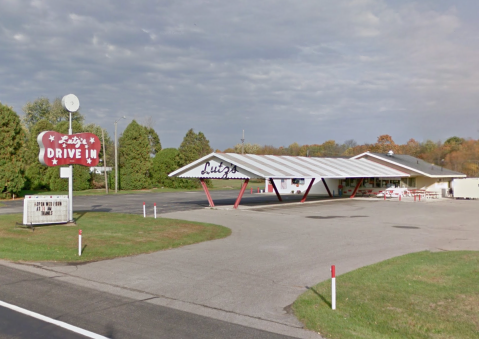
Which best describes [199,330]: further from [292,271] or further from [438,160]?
[438,160]

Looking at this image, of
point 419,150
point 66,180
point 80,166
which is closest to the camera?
point 66,180

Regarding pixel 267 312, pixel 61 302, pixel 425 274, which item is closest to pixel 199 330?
pixel 267 312

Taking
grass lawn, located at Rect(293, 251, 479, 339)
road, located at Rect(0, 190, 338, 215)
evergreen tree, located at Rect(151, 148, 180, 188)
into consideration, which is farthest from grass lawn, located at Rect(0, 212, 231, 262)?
evergreen tree, located at Rect(151, 148, 180, 188)

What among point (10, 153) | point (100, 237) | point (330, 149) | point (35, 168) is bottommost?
point (100, 237)

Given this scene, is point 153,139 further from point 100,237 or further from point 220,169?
point 100,237

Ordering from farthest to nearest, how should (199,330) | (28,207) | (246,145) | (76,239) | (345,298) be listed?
1. (246,145)
2. (28,207)
3. (76,239)
4. (345,298)
5. (199,330)

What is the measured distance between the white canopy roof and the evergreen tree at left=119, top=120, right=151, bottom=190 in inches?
1119

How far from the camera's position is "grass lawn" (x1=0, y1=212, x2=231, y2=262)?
14.3m

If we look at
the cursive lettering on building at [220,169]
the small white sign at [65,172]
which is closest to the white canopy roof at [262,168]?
the cursive lettering on building at [220,169]

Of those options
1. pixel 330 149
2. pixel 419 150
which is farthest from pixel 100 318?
pixel 330 149

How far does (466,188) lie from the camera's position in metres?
44.4

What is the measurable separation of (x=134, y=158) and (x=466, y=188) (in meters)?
42.3

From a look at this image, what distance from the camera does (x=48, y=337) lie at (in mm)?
6684

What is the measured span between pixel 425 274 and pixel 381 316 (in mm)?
3787
